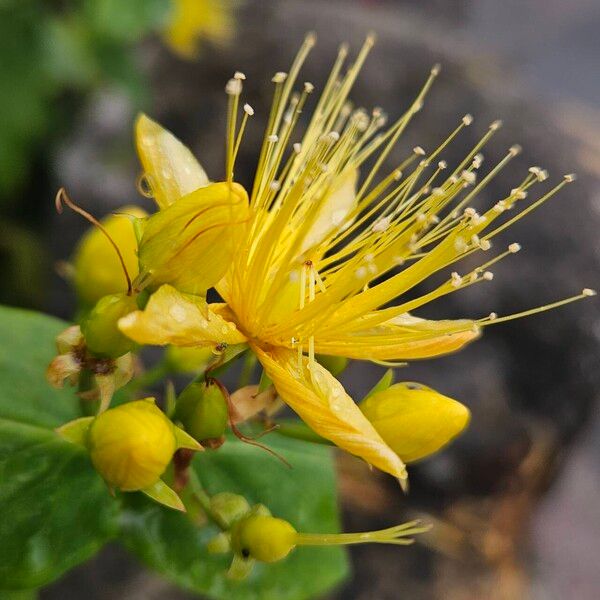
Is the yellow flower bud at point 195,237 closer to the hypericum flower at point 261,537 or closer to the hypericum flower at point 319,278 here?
the hypericum flower at point 319,278

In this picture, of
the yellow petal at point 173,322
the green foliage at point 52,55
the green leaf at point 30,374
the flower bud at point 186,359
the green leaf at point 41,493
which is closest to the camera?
the yellow petal at point 173,322

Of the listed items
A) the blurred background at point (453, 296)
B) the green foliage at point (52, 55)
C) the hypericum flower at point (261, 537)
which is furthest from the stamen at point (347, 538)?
the green foliage at point (52, 55)

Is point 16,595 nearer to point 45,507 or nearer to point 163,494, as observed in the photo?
point 45,507

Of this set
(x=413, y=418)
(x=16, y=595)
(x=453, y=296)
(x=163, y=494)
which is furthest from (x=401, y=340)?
(x=453, y=296)

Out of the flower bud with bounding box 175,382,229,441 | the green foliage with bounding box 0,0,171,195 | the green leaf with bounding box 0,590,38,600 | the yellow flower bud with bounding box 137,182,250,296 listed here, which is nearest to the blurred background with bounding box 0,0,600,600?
the green foliage with bounding box 0,0,171,195

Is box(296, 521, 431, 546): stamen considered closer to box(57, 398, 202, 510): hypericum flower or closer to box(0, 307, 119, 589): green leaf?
box(57, 398, 202, 510): hypericum flower

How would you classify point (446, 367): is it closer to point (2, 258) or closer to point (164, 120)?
point (164, 120)

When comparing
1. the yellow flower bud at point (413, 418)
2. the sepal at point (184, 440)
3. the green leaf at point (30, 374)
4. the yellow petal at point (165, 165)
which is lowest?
the green leaf at point (30, 374)

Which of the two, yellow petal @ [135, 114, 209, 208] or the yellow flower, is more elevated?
the yellow flower
